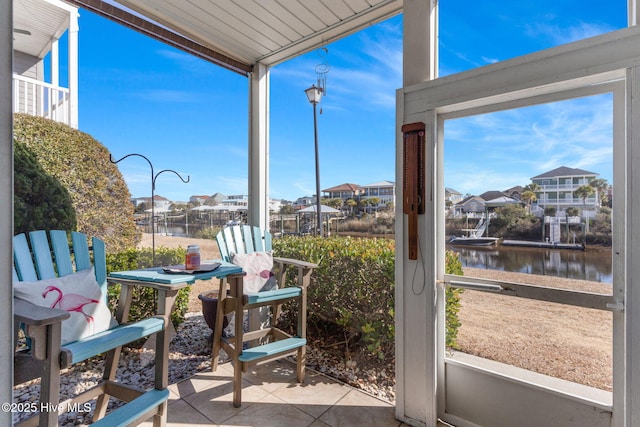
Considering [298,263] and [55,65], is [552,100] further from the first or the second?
[55,65]

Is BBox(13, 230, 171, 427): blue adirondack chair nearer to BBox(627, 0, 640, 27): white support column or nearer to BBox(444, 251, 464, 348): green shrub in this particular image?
BBox(444, 251, 464, 348): green shrub

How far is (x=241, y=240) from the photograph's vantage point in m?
2.75

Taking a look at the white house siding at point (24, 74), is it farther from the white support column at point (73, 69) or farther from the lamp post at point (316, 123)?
the lamp post at point (316, 123)

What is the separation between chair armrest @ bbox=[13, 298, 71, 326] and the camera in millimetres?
1261

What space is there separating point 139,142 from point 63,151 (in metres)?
0.53

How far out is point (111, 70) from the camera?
2.50 meters

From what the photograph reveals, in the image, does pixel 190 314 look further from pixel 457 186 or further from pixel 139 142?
pixel 457 186

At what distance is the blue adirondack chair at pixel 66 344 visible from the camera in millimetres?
1341

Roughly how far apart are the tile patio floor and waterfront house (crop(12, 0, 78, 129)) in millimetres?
2236

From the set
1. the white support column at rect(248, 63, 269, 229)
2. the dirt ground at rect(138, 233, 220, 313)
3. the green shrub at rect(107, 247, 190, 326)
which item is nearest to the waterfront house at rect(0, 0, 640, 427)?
the white support column at rect(248, 63, 269, 229)

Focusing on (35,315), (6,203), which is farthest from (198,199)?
(6,203)

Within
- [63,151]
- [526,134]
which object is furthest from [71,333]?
[526,134]

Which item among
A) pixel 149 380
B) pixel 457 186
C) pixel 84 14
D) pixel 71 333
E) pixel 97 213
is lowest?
pixel 149 380

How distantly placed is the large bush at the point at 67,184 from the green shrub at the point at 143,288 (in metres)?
0.10
